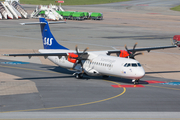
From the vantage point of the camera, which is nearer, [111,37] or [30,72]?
[30,72]

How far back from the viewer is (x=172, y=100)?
28500 millimetres

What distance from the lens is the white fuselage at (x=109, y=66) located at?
3306 centimetres

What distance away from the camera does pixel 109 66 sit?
34875 mm

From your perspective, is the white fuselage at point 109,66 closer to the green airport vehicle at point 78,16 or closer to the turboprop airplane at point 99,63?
the turboprop airplane at point 99,63

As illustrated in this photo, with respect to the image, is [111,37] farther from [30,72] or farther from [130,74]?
[130,74]

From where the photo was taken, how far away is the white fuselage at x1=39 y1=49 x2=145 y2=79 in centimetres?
3306

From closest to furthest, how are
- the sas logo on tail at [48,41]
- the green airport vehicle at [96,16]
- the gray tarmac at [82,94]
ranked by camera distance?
1. the gray tarmac at [82,94]
2. the sas logo on tail at [48,41]
3. the green airport vehicle at [96,16]

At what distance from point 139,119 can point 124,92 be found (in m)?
8.59

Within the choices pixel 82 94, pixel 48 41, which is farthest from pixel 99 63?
→ pixel 48 41

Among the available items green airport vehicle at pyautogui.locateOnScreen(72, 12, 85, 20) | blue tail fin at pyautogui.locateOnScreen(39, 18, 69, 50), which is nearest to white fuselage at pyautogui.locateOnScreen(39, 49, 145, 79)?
blue tail fin at pyautogui.locateOnScreen(39, 18, 69, 50)

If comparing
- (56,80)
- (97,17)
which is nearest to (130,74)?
(56,80)

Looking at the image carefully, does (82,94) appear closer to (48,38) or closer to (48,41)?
(48,41)

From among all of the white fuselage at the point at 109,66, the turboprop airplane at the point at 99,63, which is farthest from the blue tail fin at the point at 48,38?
the white fuselage at the point at 109,66

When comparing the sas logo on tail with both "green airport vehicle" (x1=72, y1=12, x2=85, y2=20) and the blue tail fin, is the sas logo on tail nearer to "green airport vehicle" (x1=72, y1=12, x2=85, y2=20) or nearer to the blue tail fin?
the blue tail fin
